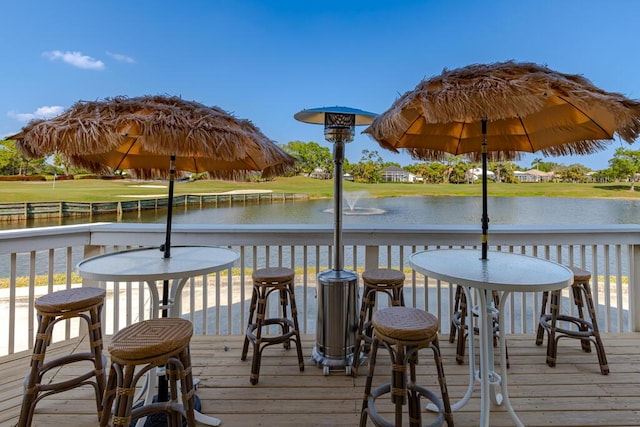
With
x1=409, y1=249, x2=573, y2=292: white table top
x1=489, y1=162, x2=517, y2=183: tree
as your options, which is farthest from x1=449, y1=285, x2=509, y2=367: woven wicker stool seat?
x1=489, y1=162, x2=517, y2=183: tree

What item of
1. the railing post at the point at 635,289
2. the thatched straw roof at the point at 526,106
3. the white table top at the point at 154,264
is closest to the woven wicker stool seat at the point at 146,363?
the white table top at the point at 154,264

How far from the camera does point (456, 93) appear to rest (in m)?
1.55

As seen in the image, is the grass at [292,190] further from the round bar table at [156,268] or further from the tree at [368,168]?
the round bar table at [156,268]

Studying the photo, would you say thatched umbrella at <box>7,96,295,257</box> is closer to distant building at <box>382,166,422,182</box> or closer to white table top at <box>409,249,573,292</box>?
white table top at <box>409,249,573,292</box>

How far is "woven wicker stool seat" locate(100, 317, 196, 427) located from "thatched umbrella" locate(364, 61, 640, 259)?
1.62 metres

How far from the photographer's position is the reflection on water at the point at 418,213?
3881 millimetres

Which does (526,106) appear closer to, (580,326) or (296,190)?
(580,326)

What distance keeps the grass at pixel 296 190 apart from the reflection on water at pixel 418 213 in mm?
158

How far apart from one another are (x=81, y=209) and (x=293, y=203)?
4251mm

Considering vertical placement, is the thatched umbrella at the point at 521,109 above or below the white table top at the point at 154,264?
above

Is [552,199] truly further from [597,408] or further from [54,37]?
[54,37]

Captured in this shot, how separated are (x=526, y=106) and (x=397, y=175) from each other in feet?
19.0

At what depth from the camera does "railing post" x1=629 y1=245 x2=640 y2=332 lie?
297cm

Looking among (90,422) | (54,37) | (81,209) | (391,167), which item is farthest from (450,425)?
(54,37)
